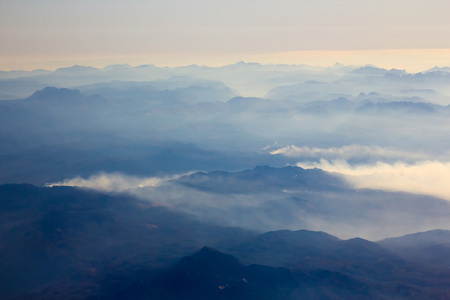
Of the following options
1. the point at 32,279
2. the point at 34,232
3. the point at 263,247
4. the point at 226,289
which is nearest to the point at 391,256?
the point at 263,247

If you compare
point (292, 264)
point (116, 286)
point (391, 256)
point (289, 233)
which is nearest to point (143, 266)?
point (116, 286)

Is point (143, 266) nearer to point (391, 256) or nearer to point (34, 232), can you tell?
point (34, 232)

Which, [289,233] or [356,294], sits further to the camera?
[289,233]

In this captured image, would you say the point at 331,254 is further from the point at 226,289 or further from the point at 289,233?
the point at 226,289

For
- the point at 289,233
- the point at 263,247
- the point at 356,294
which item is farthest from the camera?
the point at 289,233

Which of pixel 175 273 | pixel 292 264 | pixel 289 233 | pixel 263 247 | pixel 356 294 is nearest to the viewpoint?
pixel 356 294

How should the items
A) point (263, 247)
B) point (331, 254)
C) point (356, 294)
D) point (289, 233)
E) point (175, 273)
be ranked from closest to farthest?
1. point (356, 294)
2. point (175, 273)
3. point (331, 254)
4. point (263, 247)
5. point (289, 233)
